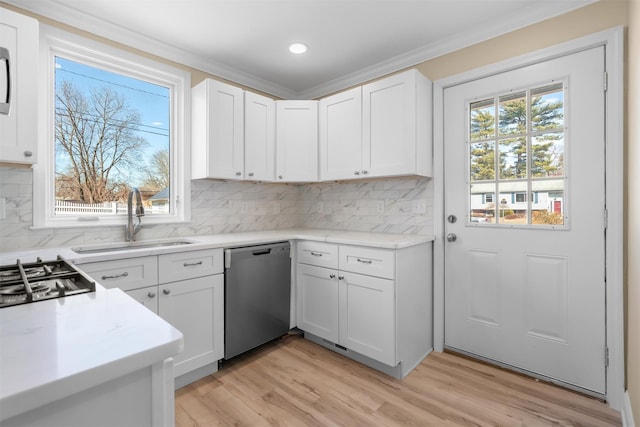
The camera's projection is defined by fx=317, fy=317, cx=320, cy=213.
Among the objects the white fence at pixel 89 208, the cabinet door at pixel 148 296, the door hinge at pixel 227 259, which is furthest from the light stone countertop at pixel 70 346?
the white fence at pixel 89 208

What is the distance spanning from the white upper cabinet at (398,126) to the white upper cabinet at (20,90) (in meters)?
2.17

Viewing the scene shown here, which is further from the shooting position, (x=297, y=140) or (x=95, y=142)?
(x=297, y=140)

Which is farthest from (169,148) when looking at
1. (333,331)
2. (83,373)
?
(83,373)

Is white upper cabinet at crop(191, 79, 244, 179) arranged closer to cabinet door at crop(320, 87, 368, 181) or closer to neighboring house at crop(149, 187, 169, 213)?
neighboring house at crop(149, 187, 169, 213)

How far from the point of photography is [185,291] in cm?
209

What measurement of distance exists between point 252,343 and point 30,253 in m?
1.52

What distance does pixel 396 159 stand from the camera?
2.50 meters

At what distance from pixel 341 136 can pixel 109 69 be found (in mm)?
1893

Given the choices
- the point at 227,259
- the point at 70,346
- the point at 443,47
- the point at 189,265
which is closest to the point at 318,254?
the point at 227,259

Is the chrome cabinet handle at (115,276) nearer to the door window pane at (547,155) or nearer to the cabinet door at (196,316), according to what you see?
the cabinet door at (196,316)

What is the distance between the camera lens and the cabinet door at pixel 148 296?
1893mm

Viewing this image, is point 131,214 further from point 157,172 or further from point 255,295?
point 255,295

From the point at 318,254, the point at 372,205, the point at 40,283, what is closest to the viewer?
the point at 40,283

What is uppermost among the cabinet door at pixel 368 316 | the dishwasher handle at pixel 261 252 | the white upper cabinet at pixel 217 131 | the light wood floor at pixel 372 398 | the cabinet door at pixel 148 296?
the white upper cabinet at pixel 217 131
